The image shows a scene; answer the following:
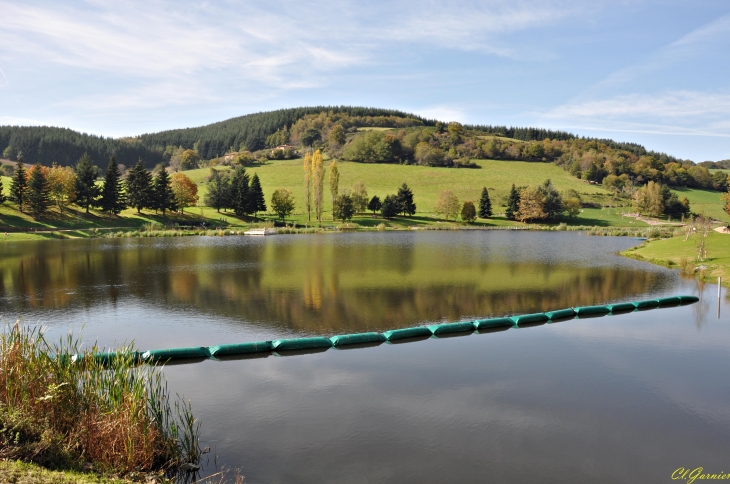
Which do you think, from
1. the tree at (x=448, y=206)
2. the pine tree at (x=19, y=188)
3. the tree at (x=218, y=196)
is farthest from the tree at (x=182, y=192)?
the tree at (x=448, y=206)

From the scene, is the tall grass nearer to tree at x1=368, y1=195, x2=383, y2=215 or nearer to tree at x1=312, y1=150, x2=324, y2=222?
tree at x1=312, y1=150, x2=324, y2=222

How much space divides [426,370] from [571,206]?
308 ft

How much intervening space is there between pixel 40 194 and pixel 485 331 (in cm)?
7078

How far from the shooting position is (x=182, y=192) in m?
87.4

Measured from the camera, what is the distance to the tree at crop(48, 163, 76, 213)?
74.9m

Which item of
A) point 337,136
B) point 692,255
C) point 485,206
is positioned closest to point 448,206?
point 485,206

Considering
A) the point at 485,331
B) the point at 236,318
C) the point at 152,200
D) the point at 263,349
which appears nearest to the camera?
the point at 263,349

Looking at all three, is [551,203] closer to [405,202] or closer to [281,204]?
[405,202]

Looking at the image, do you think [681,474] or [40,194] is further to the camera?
[40,194]

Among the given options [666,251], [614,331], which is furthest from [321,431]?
[666,251]

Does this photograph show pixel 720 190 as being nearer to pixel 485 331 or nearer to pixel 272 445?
pixel 485 331

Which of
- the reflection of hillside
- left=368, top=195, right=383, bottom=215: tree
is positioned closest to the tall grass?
the reflection of hillside

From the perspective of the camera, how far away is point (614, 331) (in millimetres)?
21969

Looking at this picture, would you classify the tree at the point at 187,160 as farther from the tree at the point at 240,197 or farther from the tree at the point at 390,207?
the tree at the point at 390,207
